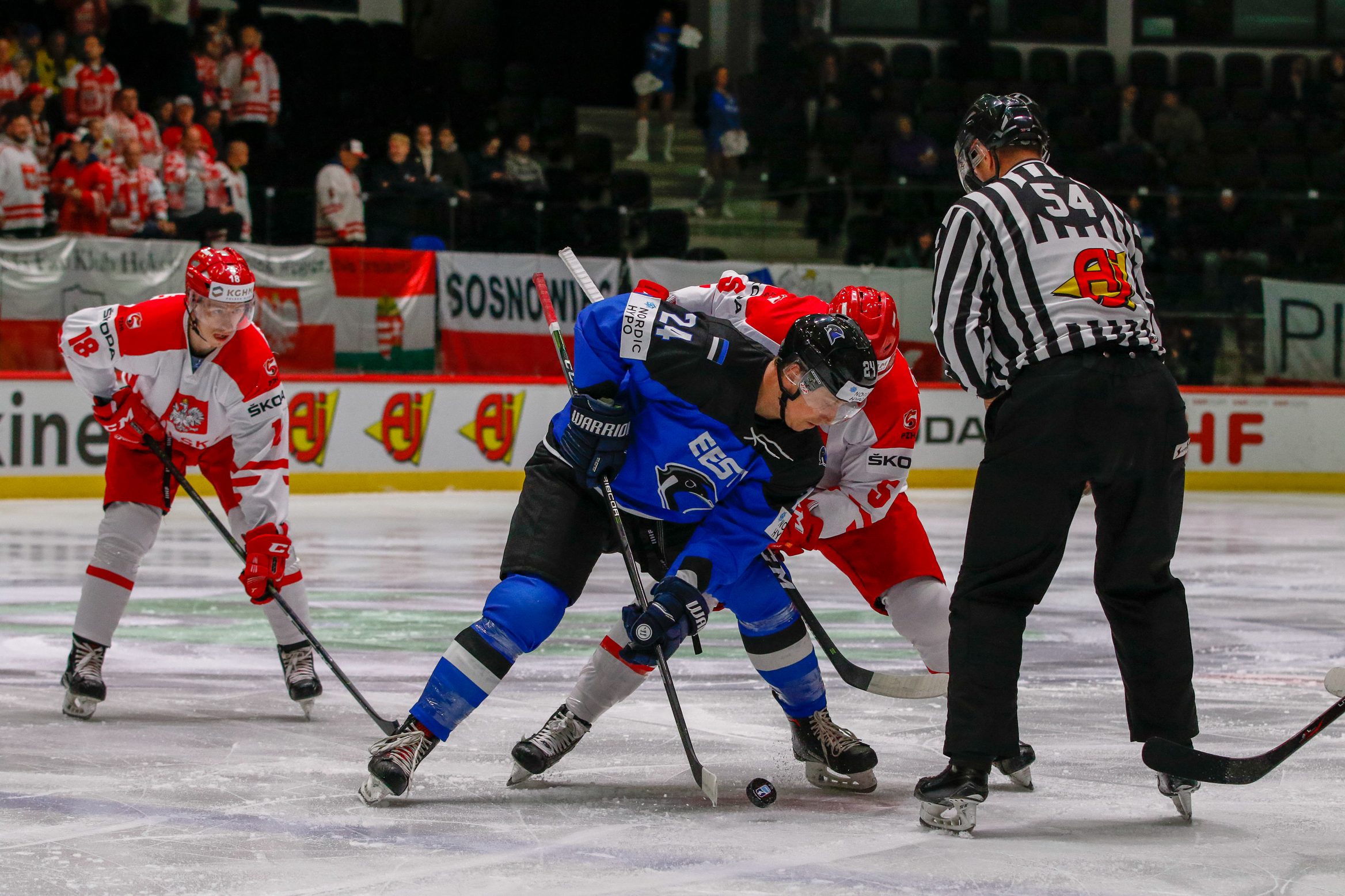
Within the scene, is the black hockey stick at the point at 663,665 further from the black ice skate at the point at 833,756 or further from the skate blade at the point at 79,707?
the skate blade at the point at 79,707

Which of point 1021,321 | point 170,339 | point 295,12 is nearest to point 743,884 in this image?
point 1021,321

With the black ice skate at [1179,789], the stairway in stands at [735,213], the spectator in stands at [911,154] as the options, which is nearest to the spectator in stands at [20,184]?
the stairway in stands at [735,213]

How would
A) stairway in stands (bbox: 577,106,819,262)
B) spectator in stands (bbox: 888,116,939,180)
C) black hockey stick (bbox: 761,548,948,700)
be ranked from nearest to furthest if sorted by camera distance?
1. black hockey stick (bbox: 761,548,948,700)
2. stairway in stands (bbox: 577,106,819,262)
3. spectator in stands (bbox: 888,116,939,180)

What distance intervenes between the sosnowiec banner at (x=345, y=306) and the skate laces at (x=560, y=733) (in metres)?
6.61

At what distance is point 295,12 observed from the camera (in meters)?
14.7

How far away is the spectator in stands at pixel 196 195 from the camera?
966 cm

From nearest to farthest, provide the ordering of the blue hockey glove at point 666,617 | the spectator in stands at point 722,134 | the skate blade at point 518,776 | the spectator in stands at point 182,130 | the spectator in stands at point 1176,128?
the blue hockey glove at point 666,617 < the skate blade at point 518,776 < the spectator in stands at point 182,130 < the spectator in stands at point 722,134 < the spectator in stands at point 1176,128

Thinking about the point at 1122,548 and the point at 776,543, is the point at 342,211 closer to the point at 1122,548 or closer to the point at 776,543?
the point at 776,543

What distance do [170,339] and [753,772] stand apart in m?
1.87

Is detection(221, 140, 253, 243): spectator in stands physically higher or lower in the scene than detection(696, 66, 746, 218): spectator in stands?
lower

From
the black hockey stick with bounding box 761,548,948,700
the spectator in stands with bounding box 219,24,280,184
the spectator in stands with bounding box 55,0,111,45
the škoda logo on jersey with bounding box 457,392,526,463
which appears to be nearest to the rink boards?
the škoda logo on jersey with bounding box 457,392,526,463

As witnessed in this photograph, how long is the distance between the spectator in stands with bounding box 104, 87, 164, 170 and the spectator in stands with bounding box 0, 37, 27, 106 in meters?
0.74

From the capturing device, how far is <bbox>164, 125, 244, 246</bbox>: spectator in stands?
9664mm

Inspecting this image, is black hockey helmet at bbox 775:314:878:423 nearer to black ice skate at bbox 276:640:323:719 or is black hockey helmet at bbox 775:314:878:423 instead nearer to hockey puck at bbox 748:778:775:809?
hockey puck at bbox 748:778:775:809
